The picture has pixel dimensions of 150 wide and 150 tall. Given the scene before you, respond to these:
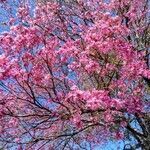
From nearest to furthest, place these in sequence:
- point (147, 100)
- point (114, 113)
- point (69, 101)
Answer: point (69, 101) → point (114, 113) → point (147, 100)

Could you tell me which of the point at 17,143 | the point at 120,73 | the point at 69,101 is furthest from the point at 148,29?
the point at 17,143

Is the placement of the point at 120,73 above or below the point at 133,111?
above

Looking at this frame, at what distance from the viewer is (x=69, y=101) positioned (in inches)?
510

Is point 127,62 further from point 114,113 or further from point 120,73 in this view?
point 114,113

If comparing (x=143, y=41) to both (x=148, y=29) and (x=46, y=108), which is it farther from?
(x=46, y=108)

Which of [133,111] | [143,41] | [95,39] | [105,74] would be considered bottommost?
[133,111]

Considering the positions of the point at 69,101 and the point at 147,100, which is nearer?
the point at 69,101

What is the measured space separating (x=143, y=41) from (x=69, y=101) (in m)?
4.67

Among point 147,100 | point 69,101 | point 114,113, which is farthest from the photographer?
point 147,100

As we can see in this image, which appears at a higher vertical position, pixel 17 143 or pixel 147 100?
pixel 147 100

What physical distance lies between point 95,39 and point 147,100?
151 inches

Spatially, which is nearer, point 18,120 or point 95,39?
point 95,39

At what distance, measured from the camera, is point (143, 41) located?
16500mm

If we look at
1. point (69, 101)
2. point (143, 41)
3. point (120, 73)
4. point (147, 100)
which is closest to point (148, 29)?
point (143, 41)
